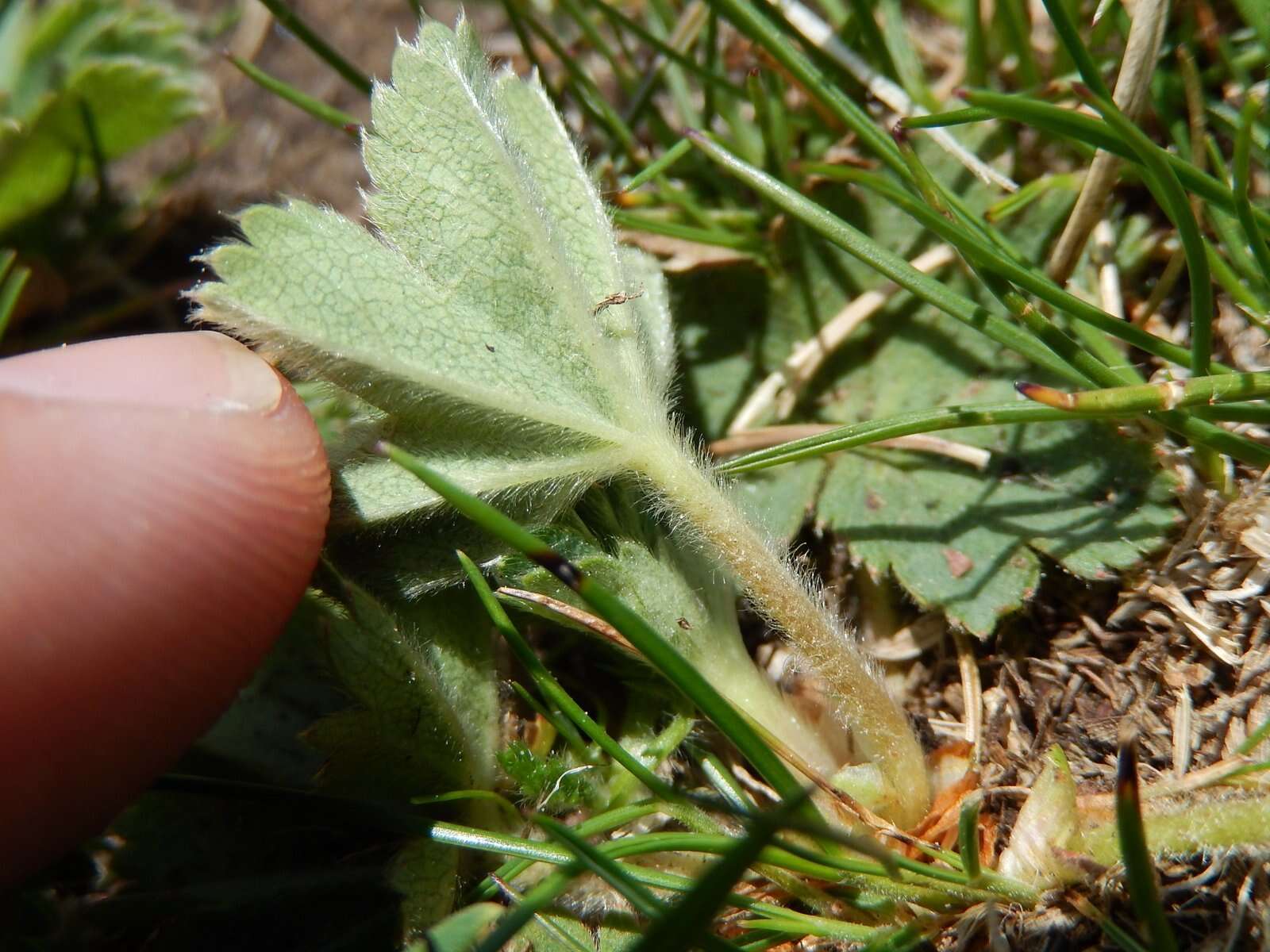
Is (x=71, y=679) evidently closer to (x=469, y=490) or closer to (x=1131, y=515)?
(x=469, y=490)

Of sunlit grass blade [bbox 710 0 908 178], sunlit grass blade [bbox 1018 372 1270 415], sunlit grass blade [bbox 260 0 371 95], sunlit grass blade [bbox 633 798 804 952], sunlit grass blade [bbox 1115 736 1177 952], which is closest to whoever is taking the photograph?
sunlit grass blade [bbox 633 798 804 952]

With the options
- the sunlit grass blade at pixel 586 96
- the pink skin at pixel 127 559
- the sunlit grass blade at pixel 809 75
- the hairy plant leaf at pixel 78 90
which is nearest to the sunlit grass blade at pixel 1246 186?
the sunlit grass blade at pixel 809 75

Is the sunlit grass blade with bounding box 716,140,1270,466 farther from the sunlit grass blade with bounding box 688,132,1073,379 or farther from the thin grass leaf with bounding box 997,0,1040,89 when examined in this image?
the thin grass leaf with bounding box 997,0,1040,89

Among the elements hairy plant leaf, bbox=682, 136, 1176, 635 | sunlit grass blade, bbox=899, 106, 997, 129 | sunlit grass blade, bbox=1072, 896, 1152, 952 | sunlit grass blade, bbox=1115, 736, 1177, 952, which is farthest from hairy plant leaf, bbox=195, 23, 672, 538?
sunlit grass blade, bbox=1072, 896, 1152, 952

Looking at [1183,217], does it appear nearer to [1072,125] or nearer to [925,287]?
[1072,125]

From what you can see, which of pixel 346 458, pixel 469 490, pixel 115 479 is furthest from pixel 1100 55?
pixel 115 479

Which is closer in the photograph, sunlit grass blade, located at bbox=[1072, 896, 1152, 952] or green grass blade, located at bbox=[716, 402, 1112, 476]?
sunlit grass blade, located at bbox=[1072, 896, 1152, 952]
